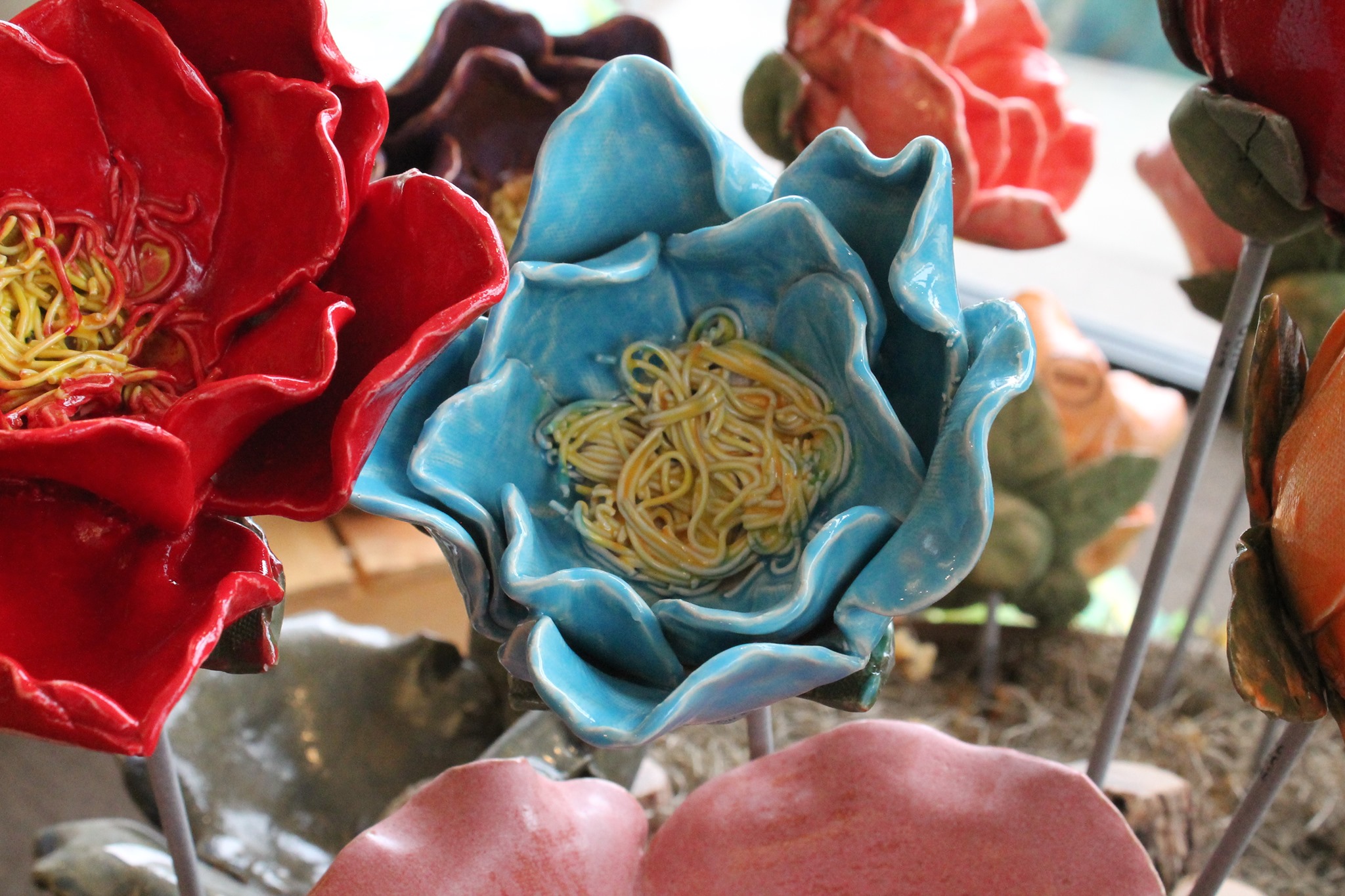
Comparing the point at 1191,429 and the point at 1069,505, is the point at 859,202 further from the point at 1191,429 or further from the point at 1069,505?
the point at 1069,505

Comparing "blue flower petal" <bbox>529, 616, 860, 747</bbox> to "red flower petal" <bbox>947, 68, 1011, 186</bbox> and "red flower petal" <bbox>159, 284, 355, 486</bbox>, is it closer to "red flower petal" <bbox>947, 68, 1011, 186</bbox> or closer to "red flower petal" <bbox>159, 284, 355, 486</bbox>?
"red flower petal" <bbox>159, 284, 355, 486</bbox>

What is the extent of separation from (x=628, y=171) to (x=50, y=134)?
0.16m

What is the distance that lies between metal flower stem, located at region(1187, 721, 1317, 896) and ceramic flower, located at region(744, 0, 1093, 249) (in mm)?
282

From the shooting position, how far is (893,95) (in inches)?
20.6

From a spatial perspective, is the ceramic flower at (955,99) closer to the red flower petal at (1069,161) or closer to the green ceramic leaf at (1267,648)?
the red flower petal at (1069,161)

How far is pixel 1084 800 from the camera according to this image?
0.35 m

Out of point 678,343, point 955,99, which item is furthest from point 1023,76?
point 678,343

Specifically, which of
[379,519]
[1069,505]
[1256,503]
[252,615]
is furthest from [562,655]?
[379,519]

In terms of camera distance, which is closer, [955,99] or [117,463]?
[117,463]

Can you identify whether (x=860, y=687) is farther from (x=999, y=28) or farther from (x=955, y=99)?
(x=999, y=28)

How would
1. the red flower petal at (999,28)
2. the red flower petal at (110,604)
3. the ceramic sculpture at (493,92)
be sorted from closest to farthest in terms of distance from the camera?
the red flower petal at (110,604) → the ceramic sculpture at (493,92) → the red flower petal at (999,28)

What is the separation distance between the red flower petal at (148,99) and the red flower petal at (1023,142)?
400 millimetres

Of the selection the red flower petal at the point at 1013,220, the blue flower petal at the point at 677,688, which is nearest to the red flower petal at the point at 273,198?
the blue flower petal at the point at 677,688

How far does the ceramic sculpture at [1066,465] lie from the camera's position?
679 millimetres
